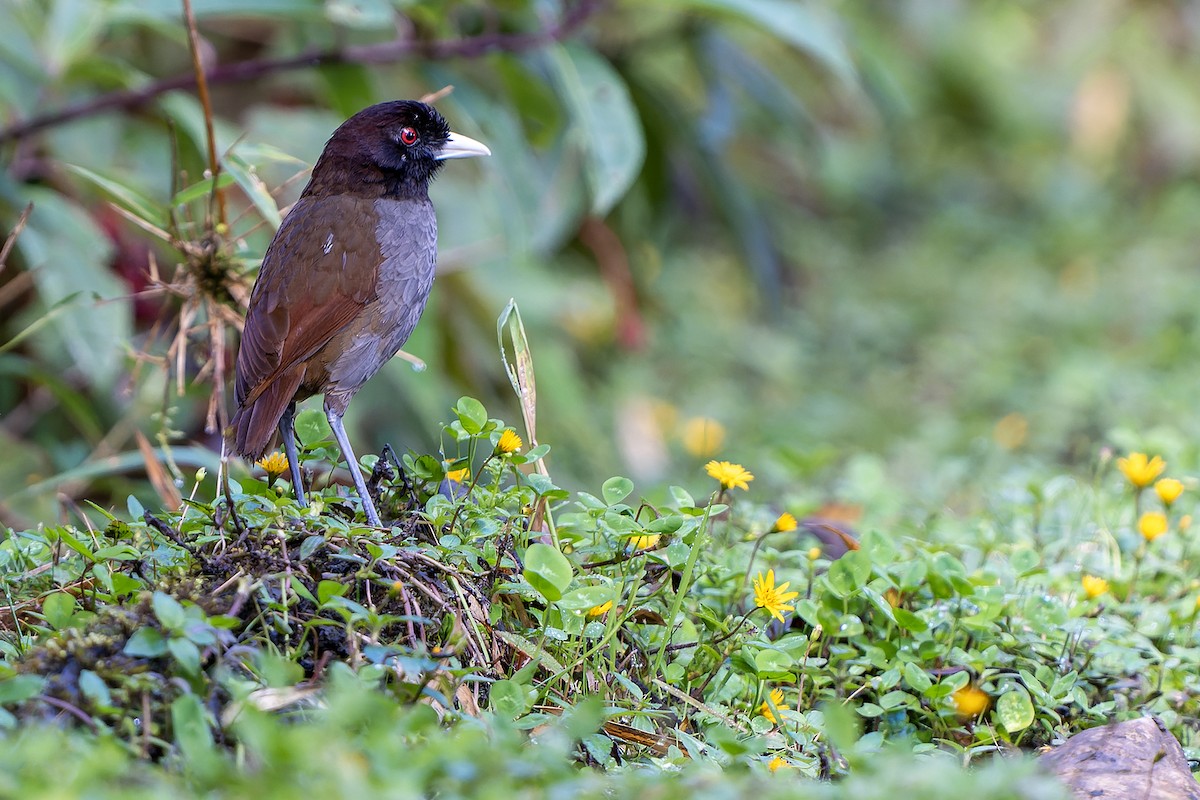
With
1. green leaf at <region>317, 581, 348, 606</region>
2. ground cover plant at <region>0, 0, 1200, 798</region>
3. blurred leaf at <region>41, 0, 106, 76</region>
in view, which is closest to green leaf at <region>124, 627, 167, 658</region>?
ground cover plant at <region>0, 0, 1200, 798</region>

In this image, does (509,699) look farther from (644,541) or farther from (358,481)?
(358,481)

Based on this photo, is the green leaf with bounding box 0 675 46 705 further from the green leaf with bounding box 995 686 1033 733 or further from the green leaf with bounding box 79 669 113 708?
the green leaf with bounding box 995 686 1033 733

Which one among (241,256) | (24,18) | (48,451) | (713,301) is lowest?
(713,301)

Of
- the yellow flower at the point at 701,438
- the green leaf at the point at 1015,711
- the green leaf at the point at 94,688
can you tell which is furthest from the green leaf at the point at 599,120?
the green leaf at the point at 94,688

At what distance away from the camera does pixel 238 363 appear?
3.22 meters

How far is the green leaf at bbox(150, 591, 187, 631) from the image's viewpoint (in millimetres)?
2020

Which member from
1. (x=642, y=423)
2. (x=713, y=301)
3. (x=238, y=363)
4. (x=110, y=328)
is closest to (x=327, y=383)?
(x=238, y=363)

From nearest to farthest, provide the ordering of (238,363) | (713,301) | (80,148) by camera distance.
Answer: (238,363)
(80,148)
(713,301)

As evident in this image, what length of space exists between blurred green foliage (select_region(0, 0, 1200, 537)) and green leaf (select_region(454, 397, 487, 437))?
3.27 feet

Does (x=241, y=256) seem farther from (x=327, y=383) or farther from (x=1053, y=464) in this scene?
(x=1053, y=464)

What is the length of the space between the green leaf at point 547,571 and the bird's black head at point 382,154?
1.44 meters

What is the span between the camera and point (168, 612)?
2.02 metres

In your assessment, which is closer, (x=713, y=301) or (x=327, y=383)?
(x=327, y=383)

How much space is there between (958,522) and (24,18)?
355 cm
